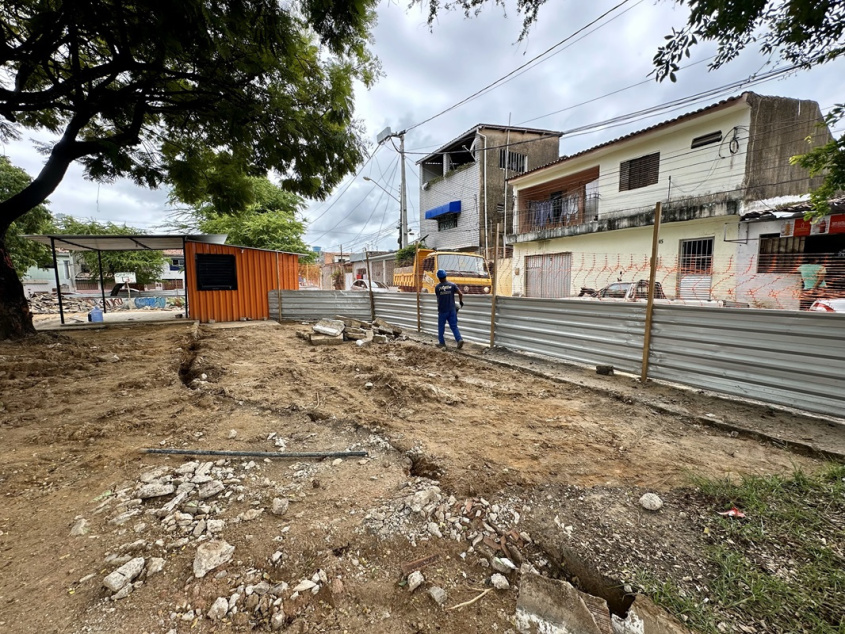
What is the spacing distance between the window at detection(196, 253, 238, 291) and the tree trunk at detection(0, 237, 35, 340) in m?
4.53

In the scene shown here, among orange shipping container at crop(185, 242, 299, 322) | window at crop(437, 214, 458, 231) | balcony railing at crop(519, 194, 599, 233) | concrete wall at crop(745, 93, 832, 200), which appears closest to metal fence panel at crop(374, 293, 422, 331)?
orange shipping container at crop(185, 242, 299, 322)

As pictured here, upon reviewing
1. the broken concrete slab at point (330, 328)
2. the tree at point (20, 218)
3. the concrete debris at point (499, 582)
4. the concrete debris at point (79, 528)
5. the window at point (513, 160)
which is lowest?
the concrete debris at point (499, 582)

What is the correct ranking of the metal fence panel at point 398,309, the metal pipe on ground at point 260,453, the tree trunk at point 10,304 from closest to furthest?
the metal pipe on ground at point 260,453 → the tree trunk at point 10,304 → the metal fence panel at point 398,309

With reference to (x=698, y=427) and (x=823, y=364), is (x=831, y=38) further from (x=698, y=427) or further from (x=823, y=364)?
(x=698, y=427)

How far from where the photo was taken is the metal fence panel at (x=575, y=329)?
4.98 meters

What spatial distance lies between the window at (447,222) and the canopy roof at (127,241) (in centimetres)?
1440

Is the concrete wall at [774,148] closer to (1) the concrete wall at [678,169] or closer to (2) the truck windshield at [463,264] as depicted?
(1) the concrete wall at [678,169]

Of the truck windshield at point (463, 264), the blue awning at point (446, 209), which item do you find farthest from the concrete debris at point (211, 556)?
the blue awning at point (446, 209)

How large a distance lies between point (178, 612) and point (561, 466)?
2.47 m

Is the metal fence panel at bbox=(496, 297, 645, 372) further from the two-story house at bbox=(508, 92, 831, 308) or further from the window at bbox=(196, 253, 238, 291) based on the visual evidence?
the window at bbox=(196, 253, 238, 291)

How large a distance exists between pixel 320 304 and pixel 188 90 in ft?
25.4

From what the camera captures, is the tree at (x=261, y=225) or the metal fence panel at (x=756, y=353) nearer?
the metal fence panel at (x=756, y=353)

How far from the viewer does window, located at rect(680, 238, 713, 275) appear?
1120 centimetres

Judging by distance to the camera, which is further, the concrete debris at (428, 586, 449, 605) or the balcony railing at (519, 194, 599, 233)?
the balcony railing at (519, 194, 599, 233)
